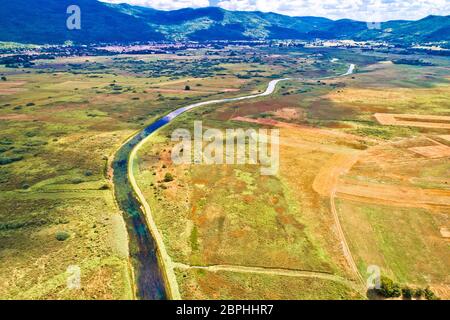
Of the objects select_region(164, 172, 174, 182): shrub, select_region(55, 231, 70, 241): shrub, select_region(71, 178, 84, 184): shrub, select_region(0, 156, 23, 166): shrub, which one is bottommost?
select_region(55, 231, 70, 241): shrub

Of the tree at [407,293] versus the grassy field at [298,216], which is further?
the grassy field at [298,216]

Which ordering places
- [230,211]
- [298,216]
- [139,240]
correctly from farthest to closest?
[230,211]
[298,216]
[139,240]

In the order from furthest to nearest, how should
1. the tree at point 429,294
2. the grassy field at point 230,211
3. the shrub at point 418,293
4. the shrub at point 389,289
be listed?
1. the grassy field at point 230,211
2. the shrub at point 389,289
3. the shrub at point 418,293
4. the tree at point 429,294

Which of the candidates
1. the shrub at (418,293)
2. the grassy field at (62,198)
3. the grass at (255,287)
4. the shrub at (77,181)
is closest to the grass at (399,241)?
the shrub at (418,293)

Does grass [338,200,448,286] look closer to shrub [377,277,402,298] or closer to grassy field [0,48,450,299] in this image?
grassy field [0,48,450,299]

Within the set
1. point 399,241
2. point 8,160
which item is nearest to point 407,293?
point 399,241

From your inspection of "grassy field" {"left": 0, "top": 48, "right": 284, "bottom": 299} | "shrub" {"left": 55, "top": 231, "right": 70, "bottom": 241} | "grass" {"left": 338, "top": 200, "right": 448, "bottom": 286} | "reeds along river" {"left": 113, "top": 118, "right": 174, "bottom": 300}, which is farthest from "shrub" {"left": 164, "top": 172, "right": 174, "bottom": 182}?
"grass" {"left": 338, "top": 200, "right": 448, "bottom": 286}

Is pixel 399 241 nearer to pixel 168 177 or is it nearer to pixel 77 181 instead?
pixel 168 177

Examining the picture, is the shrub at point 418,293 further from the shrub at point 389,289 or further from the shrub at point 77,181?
the shrub at point 77,181

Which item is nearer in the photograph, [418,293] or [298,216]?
[418,293]

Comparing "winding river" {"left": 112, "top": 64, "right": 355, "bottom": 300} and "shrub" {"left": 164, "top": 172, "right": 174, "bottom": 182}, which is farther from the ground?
"shrub" {"left": 164, "top": 172, "right": 174, "bottom": 182}
